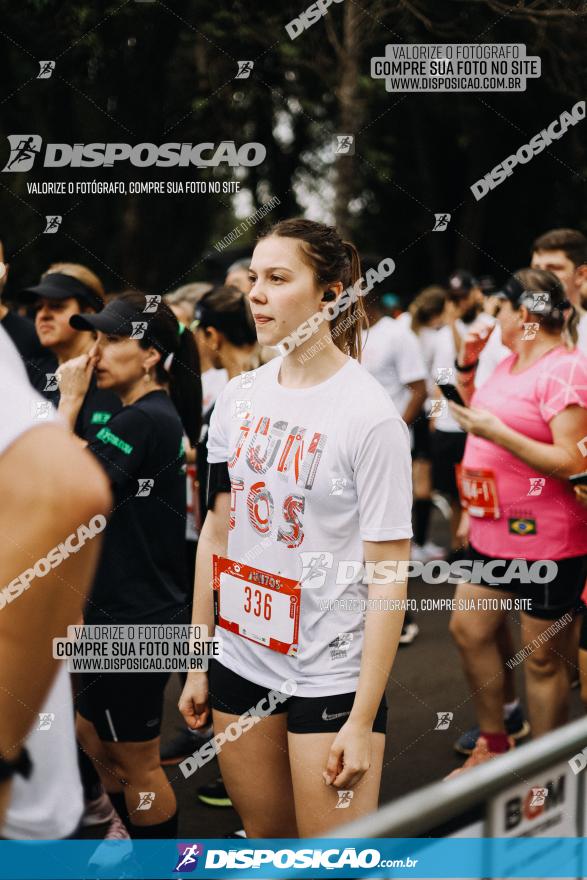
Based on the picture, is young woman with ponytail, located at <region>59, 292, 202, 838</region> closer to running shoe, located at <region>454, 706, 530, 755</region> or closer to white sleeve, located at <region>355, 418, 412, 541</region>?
white sleeve, located at <region>355, 418, 412, 541</region>

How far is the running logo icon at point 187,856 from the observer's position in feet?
10.7

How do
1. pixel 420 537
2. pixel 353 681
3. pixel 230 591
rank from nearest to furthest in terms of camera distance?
pixel 353 681, pixel 230 591, pixel 420 537

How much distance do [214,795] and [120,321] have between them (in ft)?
6.47

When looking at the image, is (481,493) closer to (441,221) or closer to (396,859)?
(441,221)

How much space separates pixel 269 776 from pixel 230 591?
488 mm

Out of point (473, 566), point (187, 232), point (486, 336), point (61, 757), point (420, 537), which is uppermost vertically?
point (187, 232)

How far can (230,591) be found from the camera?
267 cm

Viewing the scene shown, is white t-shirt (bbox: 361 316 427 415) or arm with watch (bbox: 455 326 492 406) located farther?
white t-shirt (bbox: 361 316 427 415)

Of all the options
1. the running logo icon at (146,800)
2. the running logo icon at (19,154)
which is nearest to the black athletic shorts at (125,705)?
the running logo icon at (146,800)

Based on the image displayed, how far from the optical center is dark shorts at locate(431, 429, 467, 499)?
6961mm

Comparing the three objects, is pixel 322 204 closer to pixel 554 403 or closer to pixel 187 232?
pixel 187 232

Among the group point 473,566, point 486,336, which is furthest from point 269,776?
point 486,336

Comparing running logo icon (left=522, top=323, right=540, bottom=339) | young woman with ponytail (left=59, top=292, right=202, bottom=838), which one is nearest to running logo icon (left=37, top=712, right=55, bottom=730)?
young woman with ponytail (left=59, top=292, right=202, bottom=838)

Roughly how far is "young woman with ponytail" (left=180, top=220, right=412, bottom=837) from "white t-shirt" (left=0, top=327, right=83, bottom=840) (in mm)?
1005
